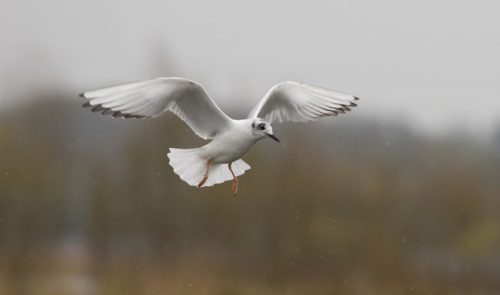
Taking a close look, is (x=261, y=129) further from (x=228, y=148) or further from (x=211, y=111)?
(x=211, y=111)

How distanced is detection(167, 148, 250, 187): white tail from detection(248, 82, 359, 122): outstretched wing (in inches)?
10.3

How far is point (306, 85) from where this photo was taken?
3250 millimetres

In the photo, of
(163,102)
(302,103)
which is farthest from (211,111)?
(302,103)

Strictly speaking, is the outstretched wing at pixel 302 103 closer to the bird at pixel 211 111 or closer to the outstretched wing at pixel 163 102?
the bird at pixel 211 111

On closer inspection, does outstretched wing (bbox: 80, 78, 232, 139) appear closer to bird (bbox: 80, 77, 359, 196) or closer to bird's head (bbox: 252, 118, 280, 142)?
bird (bbox: 80, 77, 359, 196)

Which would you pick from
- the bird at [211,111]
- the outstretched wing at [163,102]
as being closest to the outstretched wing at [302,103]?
the bird at [211,111]

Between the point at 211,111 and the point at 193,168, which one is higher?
the point at 211,111

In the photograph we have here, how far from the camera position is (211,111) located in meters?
3.08

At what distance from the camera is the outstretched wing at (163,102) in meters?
2.81

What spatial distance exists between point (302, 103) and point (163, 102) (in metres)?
0.54

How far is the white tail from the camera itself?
312 centimetres

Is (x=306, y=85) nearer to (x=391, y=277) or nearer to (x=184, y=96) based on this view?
(x=184, y=96)

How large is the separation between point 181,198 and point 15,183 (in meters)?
1.08

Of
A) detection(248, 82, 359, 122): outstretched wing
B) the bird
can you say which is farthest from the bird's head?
detection(248, 82, 359, 122): outstretched wing
